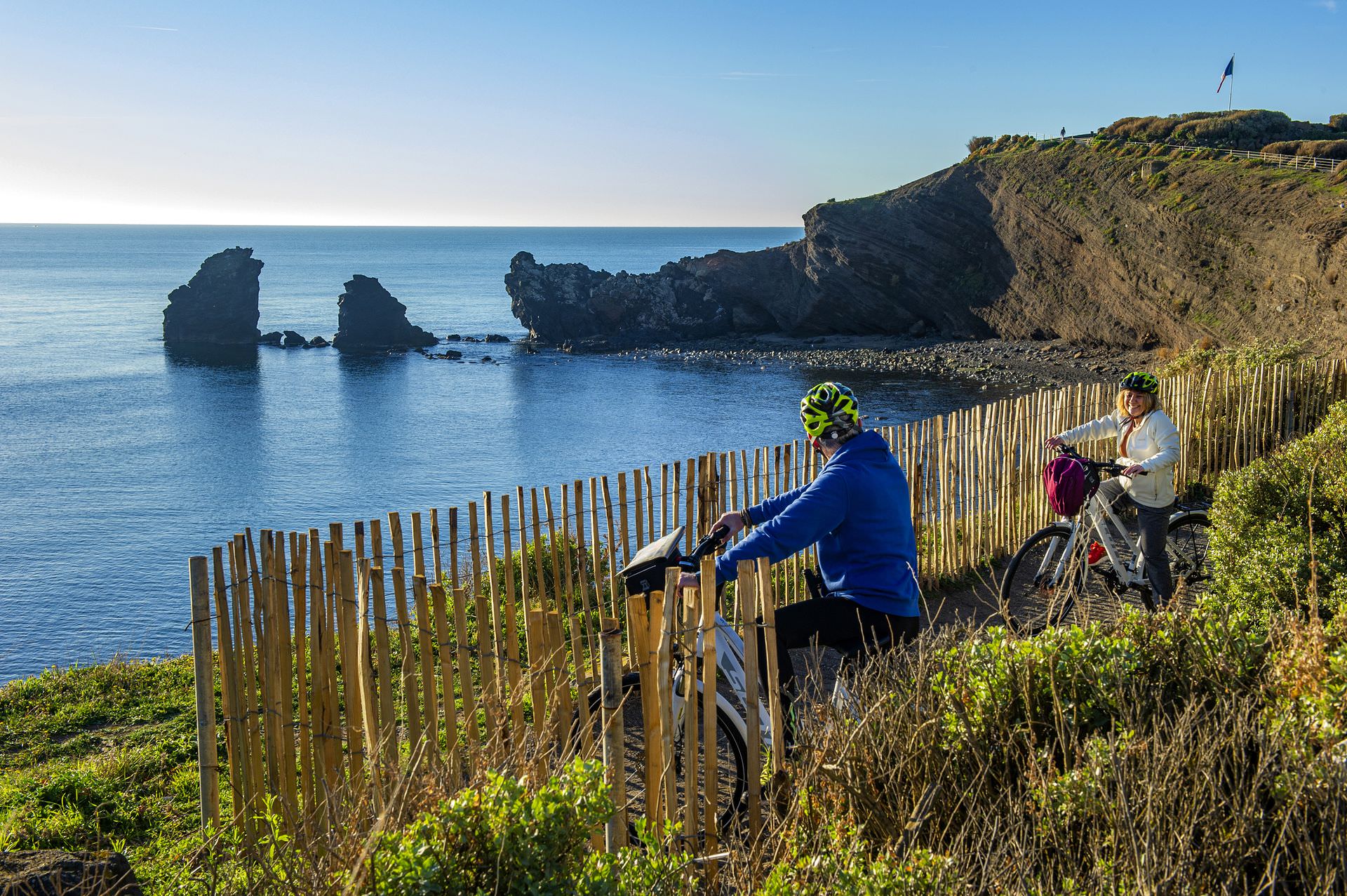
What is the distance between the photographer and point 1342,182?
42906 millimetres

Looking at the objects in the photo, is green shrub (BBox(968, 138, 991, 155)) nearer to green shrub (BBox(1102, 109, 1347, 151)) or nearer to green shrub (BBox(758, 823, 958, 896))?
green shrub (BBox(1102, 109, 1347, 151))

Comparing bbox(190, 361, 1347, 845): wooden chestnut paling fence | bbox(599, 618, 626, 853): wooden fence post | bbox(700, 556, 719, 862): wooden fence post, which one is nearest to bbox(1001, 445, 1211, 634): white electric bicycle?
bbox(190, 361, 1347, 845): wooden chestnut paling fence

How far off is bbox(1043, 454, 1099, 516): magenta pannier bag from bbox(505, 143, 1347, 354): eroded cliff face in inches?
1445

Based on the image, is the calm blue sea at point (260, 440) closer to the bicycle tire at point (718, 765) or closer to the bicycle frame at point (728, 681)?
the bicycle tire at point (718, 765)

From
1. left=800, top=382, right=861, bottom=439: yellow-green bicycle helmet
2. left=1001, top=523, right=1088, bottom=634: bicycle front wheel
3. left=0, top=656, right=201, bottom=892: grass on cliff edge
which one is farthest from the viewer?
left=1001, top=523, right=1088, bottom=634: bicycle front wheel

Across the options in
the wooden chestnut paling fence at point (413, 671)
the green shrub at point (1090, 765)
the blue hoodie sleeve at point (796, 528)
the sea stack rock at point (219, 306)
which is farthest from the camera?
the sea stack rock at point (219, 306)

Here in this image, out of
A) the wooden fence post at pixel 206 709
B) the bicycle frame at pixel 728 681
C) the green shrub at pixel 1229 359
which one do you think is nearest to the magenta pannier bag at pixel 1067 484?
the bicycle frame at pixel 728 681

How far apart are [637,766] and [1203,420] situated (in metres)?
10.6

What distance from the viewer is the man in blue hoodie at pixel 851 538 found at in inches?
185

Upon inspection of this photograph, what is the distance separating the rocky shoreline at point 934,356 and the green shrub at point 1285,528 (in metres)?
39.4

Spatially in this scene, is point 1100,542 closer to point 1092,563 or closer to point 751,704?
point 1092,563

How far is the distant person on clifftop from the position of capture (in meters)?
4.70

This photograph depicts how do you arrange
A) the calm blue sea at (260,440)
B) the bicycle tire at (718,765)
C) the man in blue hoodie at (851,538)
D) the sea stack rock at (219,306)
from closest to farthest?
1. the bicycle tire at (718,765)
2. the man in blue hoodie at (851,538)
3. the calm blue sea at (260,440)
4. the sea stack rock at (219,306)

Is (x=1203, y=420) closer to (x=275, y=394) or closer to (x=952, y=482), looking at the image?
(x=952, y=482)
